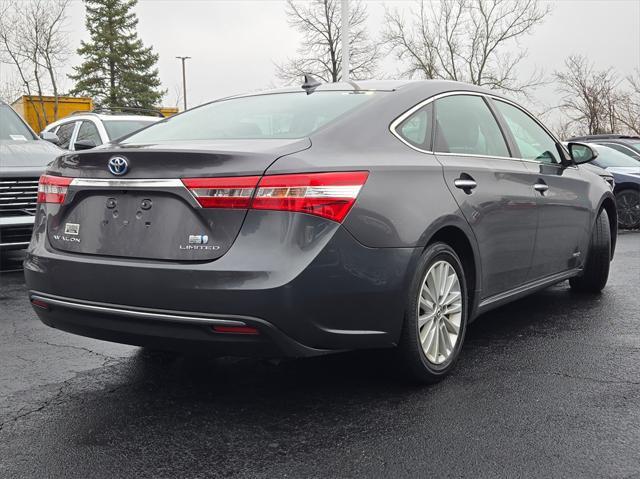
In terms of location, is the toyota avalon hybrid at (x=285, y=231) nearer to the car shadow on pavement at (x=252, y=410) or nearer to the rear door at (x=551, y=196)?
the car shadow on pavement at (x=252, y=410)

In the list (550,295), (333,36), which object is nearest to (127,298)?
(550,295)

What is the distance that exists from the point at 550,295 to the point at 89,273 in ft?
13.8

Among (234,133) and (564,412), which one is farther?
(234,133)

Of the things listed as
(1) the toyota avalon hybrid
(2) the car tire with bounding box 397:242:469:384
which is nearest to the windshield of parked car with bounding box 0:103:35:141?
(1) the toyota avalon hybrid

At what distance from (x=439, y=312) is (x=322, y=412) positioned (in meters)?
0.81

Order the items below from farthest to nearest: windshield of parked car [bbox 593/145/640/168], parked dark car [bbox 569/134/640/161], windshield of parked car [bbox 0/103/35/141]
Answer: parked dark car [bbox 569/134/640/161] < windshield of parked car [bbox 593/145/640/168] < windshield of parked car [bbox 0/103/35/141]

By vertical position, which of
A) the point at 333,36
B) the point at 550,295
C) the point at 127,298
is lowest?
the point at 550,295

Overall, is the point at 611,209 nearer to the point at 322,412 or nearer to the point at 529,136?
the point at 529,136

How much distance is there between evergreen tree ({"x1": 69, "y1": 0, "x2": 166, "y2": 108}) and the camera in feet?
179

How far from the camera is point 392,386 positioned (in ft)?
11.8

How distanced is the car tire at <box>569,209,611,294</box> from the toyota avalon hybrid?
198 cm

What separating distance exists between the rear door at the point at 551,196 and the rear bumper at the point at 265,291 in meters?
1.81

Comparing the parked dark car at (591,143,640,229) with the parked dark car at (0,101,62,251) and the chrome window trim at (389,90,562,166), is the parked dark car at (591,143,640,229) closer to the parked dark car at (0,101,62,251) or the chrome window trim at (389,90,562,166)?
the chrome window trim at (389,90,562,166)

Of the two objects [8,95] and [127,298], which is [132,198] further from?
[8,95]
